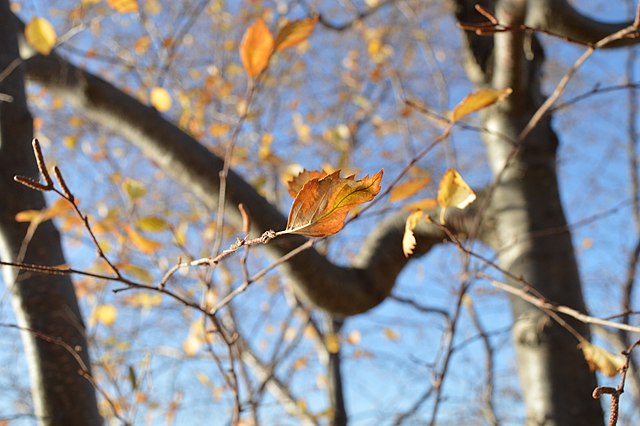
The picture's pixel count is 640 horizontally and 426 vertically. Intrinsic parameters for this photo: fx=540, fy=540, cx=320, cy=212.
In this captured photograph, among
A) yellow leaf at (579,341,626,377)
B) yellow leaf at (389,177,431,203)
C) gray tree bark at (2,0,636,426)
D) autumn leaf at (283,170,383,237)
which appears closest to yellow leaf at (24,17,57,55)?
gray tree bark at (2,0,636,426)

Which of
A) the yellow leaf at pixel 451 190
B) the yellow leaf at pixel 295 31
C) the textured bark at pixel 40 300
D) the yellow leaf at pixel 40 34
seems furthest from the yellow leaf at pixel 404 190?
the yellow leaf at pixel 40 34

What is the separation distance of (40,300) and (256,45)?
464 millimetres

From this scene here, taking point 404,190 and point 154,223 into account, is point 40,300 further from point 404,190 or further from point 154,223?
point 404,190

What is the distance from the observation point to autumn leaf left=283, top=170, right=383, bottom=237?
30 centimetres

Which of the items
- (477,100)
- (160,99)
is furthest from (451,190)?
(160,99)

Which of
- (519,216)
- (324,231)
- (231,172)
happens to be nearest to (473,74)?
(519,216)

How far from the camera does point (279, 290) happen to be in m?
2.74

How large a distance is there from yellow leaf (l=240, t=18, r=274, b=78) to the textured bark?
41 centimetres

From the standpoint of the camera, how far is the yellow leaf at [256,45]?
0.59m

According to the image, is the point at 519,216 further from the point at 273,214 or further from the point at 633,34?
the point at 633,34

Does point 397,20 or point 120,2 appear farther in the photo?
point 397,20

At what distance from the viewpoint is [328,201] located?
304 millimetres

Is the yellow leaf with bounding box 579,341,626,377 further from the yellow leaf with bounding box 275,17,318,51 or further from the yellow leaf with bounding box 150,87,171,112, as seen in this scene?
the yellow leaf with bounding box 150,87,171,112

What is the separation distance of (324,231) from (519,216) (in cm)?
92
